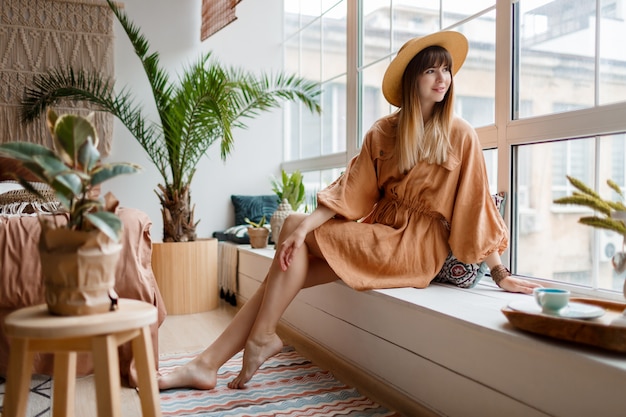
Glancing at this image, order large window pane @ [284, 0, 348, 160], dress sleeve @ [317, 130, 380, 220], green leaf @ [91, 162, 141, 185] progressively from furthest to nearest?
large window pane @ [284, 0, 348, 160], dress sleeve @ [317, 130, 380, 220], green leaf @ [91, 162, 141, 185]

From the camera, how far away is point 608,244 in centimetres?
196

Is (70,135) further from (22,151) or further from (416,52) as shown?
(416,52)

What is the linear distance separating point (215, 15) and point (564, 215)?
9.69 ft

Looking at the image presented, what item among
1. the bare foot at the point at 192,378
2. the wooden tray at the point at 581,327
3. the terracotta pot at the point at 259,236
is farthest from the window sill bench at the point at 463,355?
the terracotta pot at the point at 259,236

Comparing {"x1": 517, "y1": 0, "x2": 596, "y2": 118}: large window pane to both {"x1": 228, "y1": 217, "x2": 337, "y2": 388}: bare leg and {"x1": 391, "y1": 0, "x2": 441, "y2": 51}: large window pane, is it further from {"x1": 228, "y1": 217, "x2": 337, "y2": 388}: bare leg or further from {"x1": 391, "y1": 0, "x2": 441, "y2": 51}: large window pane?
{"x1": 228, "y1": 217, "x2": 337, "y2": 388}: bare leg

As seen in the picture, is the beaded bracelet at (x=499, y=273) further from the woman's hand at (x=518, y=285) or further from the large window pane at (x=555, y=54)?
the large window pane at (x=555, y=54)

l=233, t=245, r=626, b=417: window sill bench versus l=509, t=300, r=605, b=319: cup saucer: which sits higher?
l=509, t=300, r=605, b=319: cup saucer

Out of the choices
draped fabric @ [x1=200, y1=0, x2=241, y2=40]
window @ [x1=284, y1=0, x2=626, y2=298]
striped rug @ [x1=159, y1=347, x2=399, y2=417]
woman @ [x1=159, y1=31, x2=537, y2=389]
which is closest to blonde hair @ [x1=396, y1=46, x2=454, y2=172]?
woman @ [x1=159, y1=31, x2=537, y2=389]

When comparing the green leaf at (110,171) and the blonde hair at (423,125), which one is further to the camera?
the blonde hair at (423,125)

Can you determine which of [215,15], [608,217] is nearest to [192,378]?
[608,217]

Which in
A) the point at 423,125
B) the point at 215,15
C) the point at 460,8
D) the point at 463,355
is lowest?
the point at 463,355

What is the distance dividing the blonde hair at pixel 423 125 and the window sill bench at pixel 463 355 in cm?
50

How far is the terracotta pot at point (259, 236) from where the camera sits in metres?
3.69

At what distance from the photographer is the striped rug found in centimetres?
187
